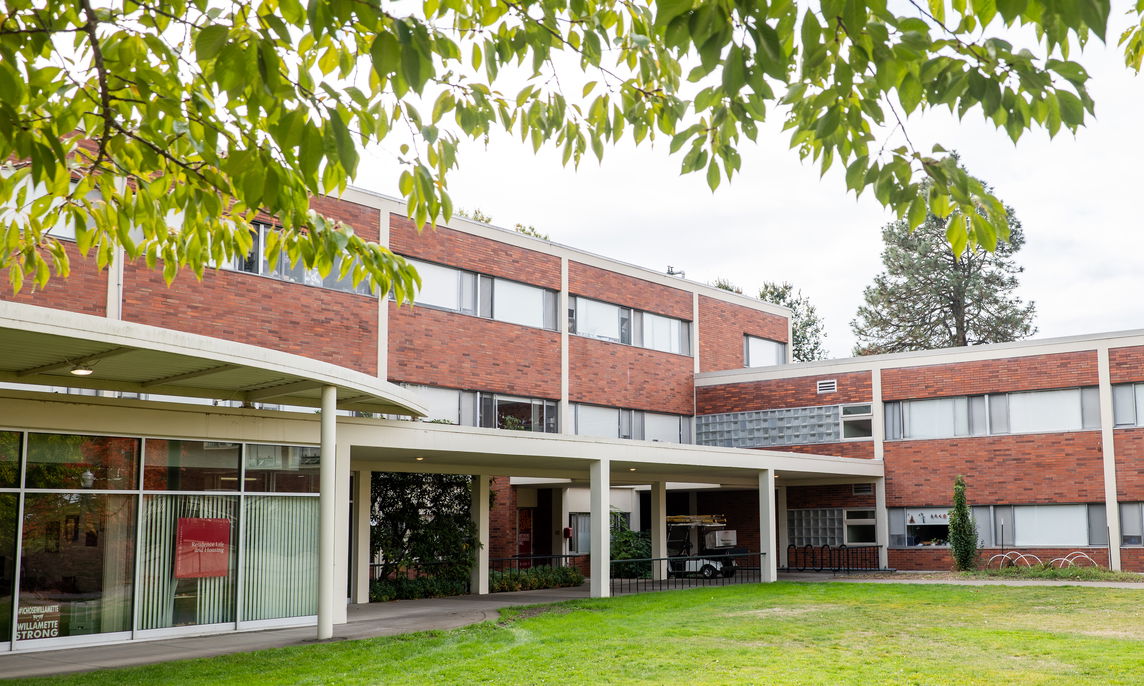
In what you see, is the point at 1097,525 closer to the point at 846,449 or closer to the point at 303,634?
the point at 846,449

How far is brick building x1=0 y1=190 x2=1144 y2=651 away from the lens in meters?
13.3

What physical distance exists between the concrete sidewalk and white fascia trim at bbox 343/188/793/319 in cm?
817

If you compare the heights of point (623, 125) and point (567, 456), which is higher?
point (623, 125)

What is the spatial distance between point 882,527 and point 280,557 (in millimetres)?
18817

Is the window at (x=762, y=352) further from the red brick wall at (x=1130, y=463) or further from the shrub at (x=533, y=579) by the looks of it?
the shrub at (x=533, y=579)

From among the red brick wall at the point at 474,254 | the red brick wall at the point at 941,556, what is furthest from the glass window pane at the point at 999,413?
the red brick wall at the point at 474,254

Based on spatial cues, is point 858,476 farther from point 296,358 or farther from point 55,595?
point 55,595

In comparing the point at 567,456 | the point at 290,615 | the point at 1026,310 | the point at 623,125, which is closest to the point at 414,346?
the point at 567,456

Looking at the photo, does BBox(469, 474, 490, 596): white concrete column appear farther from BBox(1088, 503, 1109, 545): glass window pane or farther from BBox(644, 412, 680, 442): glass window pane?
BBox(1088, 503, 1109, 545): glass window pane

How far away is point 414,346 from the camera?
24016mm

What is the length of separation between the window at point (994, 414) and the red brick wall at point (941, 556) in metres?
2.89

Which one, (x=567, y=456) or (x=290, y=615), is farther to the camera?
(x=567, y=456)

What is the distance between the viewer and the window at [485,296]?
2462cm

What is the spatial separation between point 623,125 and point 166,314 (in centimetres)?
1484
